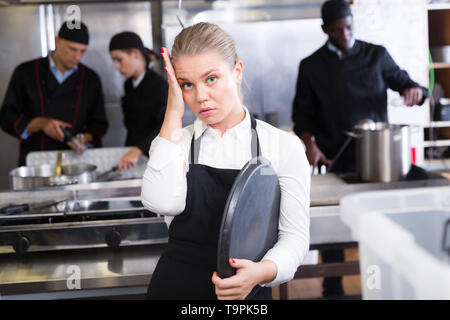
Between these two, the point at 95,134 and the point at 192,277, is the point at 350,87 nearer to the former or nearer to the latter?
the point at 95,134

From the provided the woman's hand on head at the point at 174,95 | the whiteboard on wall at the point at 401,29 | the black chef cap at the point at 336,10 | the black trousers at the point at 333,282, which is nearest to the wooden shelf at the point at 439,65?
the whiteboard on wall at the point at 401,29

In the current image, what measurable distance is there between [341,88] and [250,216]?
5.12 ft

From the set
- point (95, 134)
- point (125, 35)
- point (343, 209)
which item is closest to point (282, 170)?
point (343, 209)

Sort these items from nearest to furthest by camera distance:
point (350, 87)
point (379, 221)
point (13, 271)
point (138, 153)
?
point (379, 221) < point (13, 271) < point (138, 153) < point (350, 87)

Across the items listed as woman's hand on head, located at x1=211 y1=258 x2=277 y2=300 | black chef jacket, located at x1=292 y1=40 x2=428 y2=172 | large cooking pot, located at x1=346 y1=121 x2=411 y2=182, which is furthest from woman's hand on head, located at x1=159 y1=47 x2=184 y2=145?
black chef jacket, located at x1=292 y1=40 x2=428 y2=172

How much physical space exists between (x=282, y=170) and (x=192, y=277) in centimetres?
26

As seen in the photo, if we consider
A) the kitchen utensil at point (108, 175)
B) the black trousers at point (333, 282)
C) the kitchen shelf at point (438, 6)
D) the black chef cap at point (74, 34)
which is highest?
the kitchen shelf at point (438, 6)

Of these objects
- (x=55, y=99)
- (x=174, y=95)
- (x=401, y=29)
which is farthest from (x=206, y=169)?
(x=401, y=29)

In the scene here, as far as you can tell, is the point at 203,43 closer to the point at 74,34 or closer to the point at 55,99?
the point at 74,34

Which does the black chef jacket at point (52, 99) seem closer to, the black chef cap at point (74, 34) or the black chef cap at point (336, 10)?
the black chef cap at point (74, 34)

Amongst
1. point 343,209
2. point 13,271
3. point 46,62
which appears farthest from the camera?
point 46,62

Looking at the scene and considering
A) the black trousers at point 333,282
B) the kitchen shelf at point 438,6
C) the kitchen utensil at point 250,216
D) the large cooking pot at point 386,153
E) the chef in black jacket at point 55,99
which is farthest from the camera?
the kitchen shelf at point 438,6

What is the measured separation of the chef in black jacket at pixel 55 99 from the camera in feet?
8.27

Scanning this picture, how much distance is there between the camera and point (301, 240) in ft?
3.14
